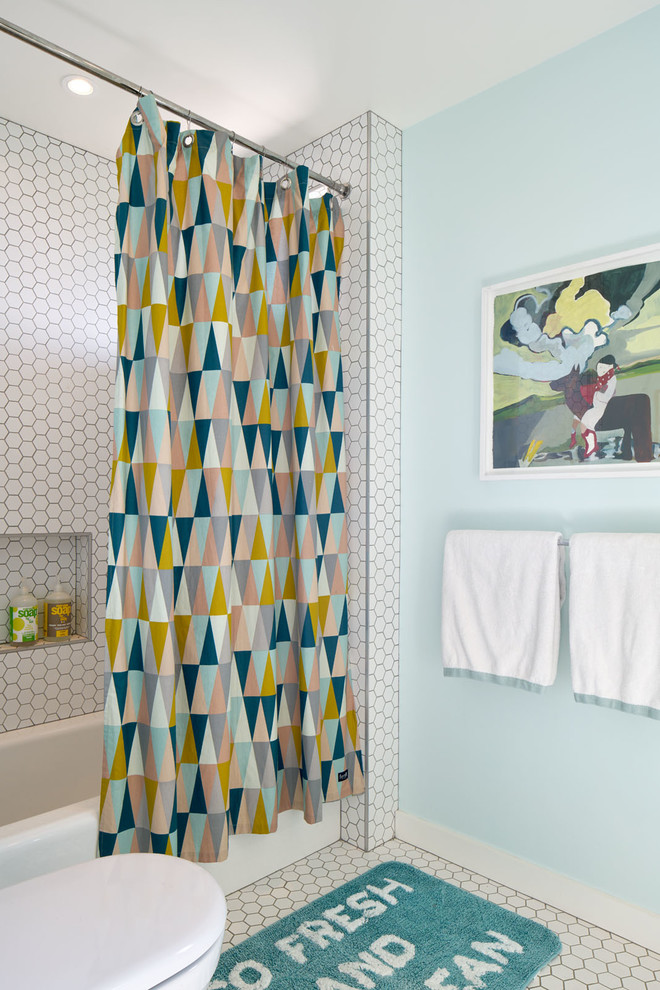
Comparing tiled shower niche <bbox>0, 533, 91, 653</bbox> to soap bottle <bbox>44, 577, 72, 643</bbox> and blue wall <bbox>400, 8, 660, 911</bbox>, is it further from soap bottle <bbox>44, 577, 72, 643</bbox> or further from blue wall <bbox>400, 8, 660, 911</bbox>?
blue wall <bbox>400, 8, 660, 911</bbox>

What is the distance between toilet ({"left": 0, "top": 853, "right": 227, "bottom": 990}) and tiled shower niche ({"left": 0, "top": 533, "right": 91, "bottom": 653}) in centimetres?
133

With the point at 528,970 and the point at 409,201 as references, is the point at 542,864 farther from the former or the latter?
the point at 409,201

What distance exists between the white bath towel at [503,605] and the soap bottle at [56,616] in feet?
4.46

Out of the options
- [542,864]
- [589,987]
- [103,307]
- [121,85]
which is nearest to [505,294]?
[121,85]

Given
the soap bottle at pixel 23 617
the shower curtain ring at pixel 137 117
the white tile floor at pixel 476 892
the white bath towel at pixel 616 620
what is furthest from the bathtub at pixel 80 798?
the shower curtain ring at pixel 137 117

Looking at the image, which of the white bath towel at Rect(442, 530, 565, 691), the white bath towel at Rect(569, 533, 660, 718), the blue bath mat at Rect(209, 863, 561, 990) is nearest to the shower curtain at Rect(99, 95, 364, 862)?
the blue bath mat at Rect(209, 863, 561, 990)

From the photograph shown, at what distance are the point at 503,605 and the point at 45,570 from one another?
161 centimetres

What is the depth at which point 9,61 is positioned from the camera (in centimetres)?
193

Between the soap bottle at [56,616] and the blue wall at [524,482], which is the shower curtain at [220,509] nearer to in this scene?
the blue wall at [524,482]

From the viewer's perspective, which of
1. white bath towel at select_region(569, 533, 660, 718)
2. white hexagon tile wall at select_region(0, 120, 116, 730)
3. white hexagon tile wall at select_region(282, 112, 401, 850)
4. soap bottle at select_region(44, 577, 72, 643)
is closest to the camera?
white bath towel at select_region(569, 533, 660, 718)

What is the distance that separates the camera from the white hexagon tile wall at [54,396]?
229cm

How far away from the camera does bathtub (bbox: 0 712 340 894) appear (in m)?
1.86

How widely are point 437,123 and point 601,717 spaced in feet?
6.17

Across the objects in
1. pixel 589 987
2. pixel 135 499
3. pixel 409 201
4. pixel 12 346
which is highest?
pixel 409 201
